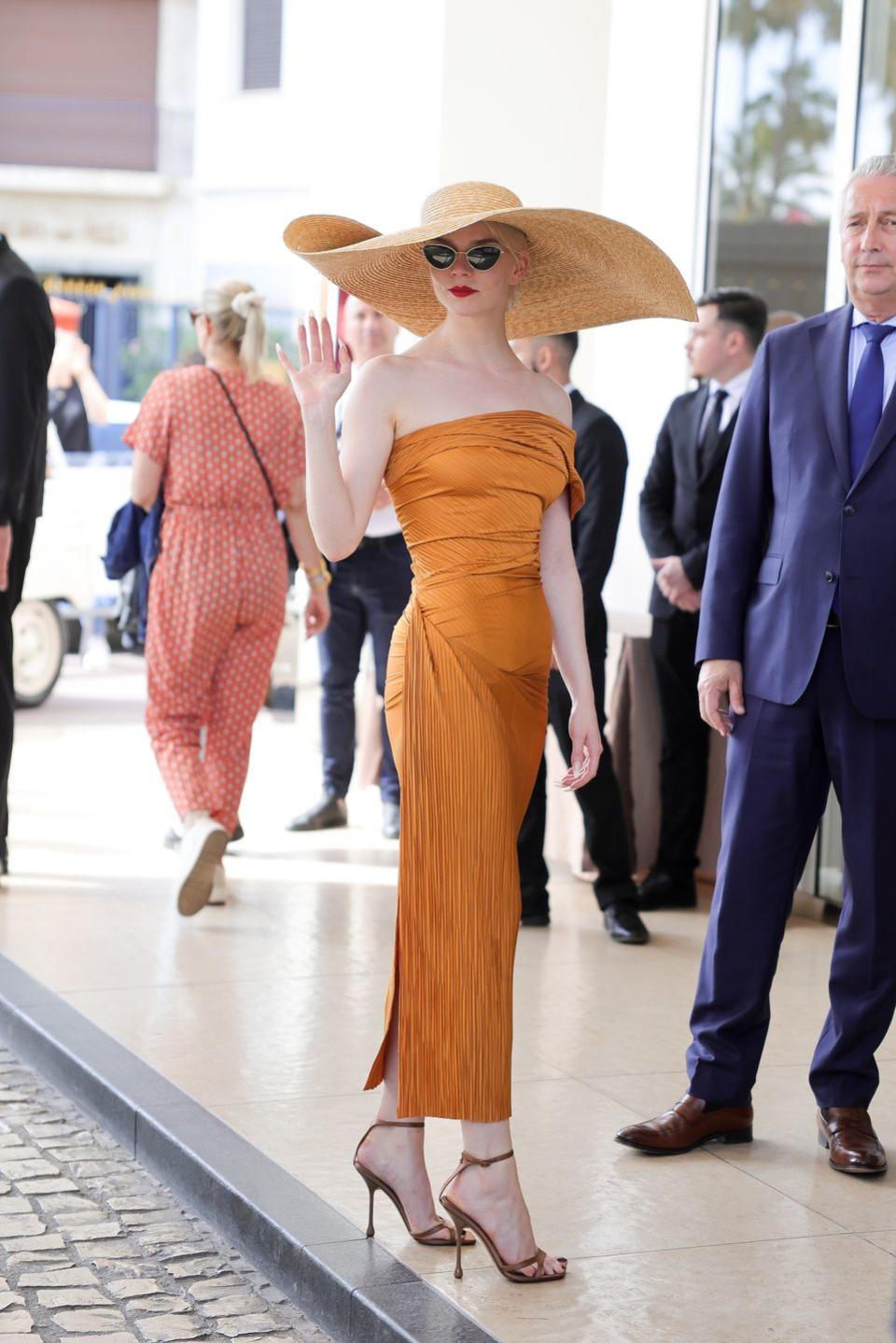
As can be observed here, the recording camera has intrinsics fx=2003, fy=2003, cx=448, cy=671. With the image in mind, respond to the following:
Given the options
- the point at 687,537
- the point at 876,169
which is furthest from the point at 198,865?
the point at 876,169

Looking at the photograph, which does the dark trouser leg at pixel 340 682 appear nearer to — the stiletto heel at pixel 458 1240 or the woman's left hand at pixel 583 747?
the woman's left hand at pixel 583 747

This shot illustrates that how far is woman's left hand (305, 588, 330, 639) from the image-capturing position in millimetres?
7348

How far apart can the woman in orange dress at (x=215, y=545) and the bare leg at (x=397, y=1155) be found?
311cm

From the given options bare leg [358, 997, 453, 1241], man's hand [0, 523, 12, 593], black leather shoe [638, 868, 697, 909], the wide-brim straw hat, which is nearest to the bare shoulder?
the wide-brim straw hat

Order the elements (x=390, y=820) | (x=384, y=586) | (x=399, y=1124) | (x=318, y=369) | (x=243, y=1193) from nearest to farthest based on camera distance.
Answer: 1. (x=318, y=369)
2. (x=399, y=1124)
3. (x=243, y=1193)
4. (x=384, y=586)
5. (x=390, y=820)

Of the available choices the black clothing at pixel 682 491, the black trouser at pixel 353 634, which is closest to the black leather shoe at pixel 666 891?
the black clothing at pixel 682 491

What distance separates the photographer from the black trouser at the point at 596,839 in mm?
6598

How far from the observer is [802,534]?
4.29 metres

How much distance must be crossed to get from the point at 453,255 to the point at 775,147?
4.83 meters

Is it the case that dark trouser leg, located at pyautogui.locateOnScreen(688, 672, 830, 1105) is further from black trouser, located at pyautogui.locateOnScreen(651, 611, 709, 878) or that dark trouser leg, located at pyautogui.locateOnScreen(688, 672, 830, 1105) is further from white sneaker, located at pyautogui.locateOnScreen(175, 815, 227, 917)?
black trouser, located at pyautogui.locateOnScreen(651, 611, 709, 878)

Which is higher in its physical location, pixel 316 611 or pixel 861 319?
pixel 861 319

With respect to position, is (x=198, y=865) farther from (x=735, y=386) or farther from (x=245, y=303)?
(x=735, y=386)

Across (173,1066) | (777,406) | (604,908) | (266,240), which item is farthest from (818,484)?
(266,240)

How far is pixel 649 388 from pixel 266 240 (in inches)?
877
